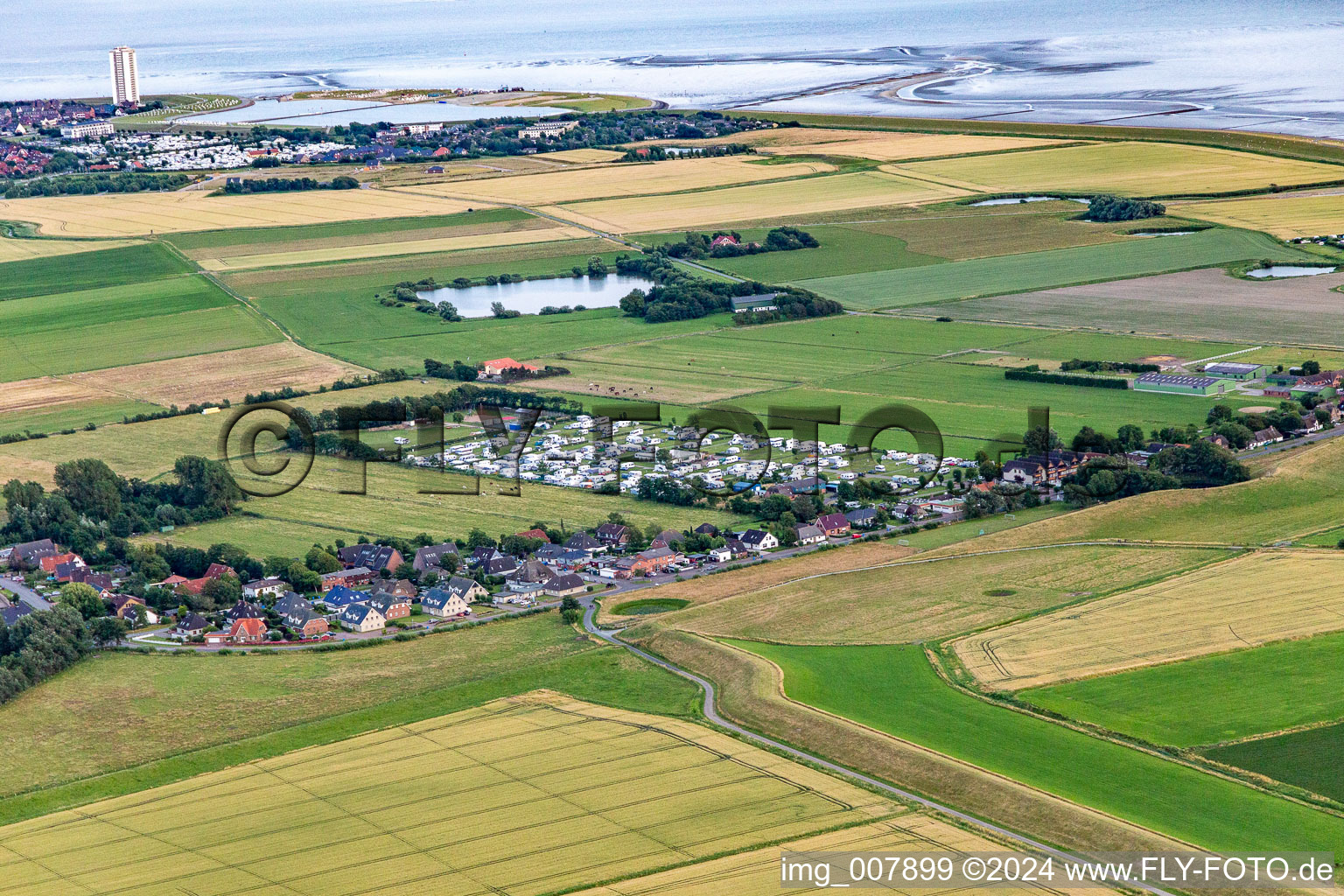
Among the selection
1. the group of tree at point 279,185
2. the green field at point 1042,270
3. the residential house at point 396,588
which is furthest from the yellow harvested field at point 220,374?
the group of tree at point 279,185

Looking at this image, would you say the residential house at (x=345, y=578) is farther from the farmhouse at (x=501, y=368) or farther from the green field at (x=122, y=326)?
the green field at (x=122, y=326)

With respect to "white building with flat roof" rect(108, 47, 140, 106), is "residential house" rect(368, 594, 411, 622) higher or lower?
lower

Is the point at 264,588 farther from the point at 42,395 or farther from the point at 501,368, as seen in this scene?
the point at 42,395

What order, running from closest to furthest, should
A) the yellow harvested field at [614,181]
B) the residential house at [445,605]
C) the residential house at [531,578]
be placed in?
the residential house at [445,605] → the residential house at [531,578] → the yellow harvested field at [614,181]

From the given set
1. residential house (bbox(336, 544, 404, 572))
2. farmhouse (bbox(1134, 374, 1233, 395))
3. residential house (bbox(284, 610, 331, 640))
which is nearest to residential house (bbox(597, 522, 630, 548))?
residential house (bbox(336, 544, 404, 572))

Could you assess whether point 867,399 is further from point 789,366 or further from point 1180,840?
point 1180,840

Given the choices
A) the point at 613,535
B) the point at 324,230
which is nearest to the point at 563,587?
the point at 613,535

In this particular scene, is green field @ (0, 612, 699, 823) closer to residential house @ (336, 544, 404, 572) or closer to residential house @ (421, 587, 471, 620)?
residential house @ (421, 587, 471, 620)
